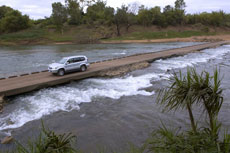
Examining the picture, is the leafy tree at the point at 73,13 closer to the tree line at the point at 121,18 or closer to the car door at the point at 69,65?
the tree line at the point at 121,18

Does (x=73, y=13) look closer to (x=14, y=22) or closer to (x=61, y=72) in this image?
(x=14, y=22)

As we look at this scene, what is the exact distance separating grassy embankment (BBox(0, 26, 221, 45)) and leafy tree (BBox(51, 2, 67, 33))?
4.28 metres

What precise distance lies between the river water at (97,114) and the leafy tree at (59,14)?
3458 inches

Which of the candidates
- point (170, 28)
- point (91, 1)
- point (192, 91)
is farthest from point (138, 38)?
point (192, 91)

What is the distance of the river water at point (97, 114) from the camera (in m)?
9.39

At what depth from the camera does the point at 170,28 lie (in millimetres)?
102375

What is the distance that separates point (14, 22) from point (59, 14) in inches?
876

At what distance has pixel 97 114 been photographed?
12.0 metres

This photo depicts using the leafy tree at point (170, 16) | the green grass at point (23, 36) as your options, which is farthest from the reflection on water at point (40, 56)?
the leafy tree at point (170, 16)

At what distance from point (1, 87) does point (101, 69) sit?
390 inches

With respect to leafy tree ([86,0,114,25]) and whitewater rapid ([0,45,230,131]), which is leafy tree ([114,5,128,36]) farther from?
whitewater rapid ([0,45,230,131])

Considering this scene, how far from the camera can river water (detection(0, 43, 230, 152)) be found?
370 inches

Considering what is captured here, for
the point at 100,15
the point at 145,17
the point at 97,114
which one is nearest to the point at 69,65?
the point at 97,114

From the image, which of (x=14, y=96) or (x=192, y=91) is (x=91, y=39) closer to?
(x=14, y=96)
